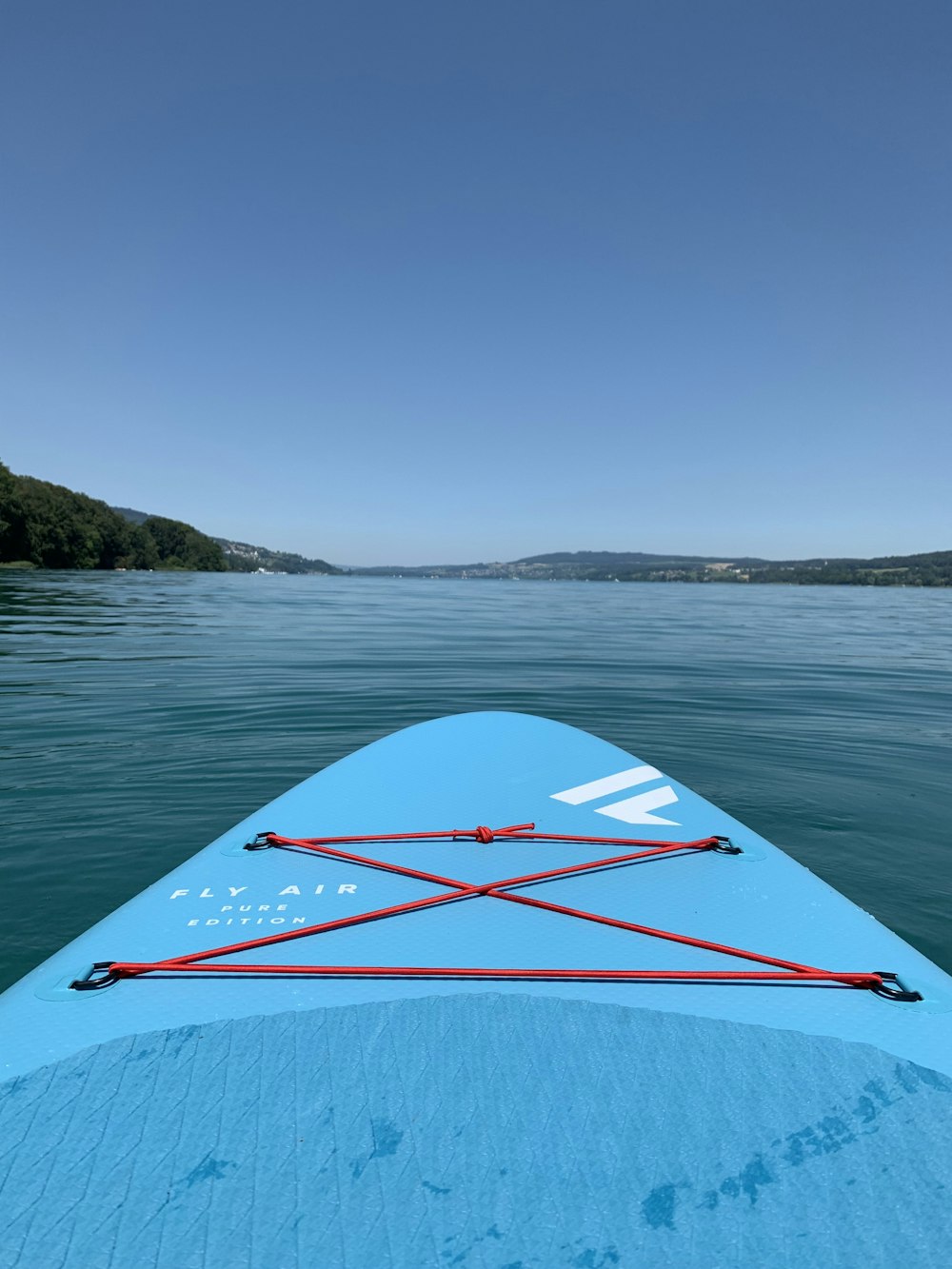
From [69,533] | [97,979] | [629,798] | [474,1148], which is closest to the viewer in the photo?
[474,1148]

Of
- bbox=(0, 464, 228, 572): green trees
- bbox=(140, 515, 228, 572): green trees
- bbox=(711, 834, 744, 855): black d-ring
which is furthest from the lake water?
bbox=(140, 515, 228, 572): green trees

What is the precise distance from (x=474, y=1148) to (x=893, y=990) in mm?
1333

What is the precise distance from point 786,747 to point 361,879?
17.6ft

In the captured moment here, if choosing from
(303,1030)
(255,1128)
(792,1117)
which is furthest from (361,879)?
(792,1117)

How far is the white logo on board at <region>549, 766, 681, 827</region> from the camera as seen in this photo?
3.48 meters

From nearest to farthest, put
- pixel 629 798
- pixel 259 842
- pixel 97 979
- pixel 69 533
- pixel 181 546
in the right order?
pixel 97 979 → pixel 259 842 → pixel 629 798 → pixel 69 533 → pixel 181 546

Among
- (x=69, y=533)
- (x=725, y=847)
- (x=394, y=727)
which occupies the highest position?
(x=69, y=533)

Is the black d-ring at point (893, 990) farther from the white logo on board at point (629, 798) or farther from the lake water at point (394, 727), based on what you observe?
the white logo on board at point (629, 798)

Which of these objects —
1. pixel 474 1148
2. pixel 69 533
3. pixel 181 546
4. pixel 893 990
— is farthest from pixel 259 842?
pixel 181 546

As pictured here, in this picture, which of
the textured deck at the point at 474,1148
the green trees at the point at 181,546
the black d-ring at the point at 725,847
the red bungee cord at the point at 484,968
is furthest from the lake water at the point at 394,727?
the green trees at the point at 181,546

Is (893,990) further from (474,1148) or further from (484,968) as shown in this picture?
(474,1148)

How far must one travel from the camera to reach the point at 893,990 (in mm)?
1884

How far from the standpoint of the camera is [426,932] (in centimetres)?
218

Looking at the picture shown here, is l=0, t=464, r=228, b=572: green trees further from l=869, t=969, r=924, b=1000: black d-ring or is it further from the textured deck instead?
l=869, t=969, r=924, b=1000: black d-ring
